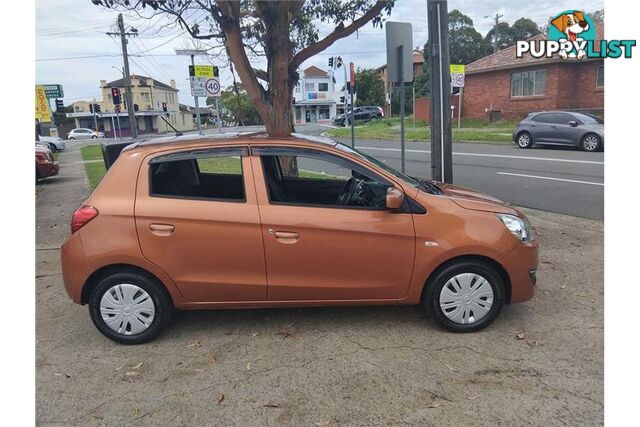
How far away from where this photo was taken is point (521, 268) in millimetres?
3738

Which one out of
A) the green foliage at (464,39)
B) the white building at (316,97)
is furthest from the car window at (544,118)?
the white building at (316,97)

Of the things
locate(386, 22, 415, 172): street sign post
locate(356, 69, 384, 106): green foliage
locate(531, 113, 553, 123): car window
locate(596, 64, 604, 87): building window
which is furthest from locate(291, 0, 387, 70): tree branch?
locate(356, 69, 384, 106): green foliage

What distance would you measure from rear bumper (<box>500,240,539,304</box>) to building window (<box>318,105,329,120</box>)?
70888 mm

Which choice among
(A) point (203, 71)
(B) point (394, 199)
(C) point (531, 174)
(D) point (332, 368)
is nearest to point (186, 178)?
(B) point (394, 199)

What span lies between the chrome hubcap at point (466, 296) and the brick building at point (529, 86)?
2309cm

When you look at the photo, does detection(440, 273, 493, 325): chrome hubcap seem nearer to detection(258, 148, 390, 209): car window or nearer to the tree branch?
detection(258, 148, 390, 209): car window

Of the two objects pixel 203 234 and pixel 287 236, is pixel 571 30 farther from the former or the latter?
pixel 203 234

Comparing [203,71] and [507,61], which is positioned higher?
[507,61]

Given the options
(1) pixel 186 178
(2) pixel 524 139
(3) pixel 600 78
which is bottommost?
(1) pixel 186 178

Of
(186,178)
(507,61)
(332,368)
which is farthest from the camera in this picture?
(507,61)

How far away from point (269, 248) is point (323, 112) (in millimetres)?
72028

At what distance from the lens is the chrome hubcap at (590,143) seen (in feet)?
50.9

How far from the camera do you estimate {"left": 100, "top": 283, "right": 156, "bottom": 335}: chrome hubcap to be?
12.1 ft

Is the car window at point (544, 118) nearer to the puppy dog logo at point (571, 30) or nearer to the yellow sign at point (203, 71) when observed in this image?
the puppy dog logo at point (571, 30)
